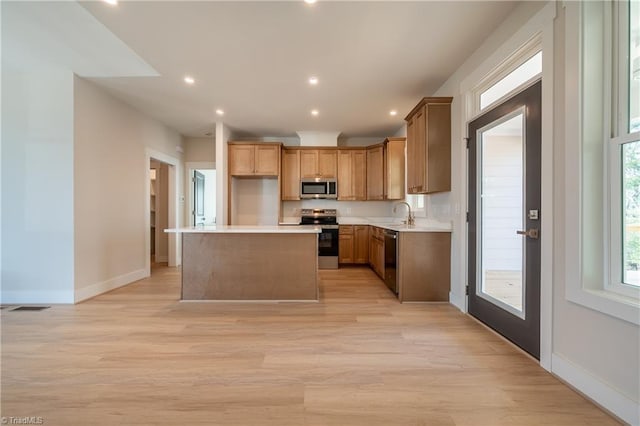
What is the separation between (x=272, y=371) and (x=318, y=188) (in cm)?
432

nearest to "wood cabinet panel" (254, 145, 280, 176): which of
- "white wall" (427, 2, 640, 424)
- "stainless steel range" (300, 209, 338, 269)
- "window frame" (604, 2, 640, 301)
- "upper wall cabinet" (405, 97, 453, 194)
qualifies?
"stainless steel range" (300, 209, 338, 269)

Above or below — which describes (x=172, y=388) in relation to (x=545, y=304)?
below

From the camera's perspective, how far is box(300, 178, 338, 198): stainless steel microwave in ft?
19.7

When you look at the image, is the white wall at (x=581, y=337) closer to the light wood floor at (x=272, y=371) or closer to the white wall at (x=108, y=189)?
the light wood floor at (x=272, y=371)

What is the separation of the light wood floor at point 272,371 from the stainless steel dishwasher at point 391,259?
644mm

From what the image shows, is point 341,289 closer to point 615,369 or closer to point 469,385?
point 469,385

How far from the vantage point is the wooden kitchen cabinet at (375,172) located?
5812mm

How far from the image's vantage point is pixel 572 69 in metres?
1.79

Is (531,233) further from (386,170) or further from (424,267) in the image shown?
(386,170)

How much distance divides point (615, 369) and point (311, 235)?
8.97ft

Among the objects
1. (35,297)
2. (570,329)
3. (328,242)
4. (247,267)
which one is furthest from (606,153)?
(35,297)

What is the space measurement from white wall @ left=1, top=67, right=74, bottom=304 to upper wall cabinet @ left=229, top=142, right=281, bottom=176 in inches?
104

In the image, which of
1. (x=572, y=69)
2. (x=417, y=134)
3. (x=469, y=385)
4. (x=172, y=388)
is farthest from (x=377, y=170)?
(x=172, y=388)

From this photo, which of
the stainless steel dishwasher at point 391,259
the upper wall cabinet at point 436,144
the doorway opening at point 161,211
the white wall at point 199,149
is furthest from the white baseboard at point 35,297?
the upper wall cabinet at point 436,144
